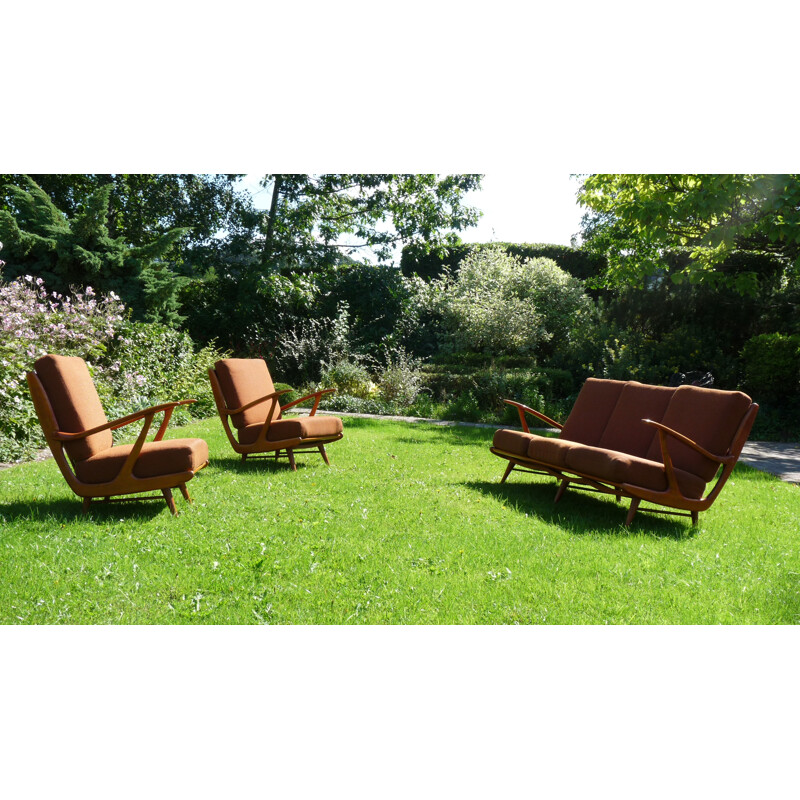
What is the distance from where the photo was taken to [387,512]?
4.80 meters

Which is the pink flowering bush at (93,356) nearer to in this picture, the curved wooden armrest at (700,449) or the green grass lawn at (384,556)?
the green grass lawn at (384,556)

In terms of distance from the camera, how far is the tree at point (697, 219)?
8055 millimetres

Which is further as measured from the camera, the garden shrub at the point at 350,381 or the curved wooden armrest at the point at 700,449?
the garden shrub at the point at 350,381

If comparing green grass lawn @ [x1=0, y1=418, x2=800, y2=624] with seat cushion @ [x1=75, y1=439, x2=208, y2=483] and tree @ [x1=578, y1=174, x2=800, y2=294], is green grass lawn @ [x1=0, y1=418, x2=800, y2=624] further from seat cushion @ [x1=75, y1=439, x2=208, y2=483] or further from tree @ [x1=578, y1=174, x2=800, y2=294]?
tree @ [x1=578, y1=174, x2=800, y2=294]

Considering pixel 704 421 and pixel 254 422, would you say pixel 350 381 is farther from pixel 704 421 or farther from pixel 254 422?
pixel 704 421

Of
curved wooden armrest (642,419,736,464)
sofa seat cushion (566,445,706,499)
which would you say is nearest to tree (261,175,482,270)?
sofa seat cushion (566,445,706,499)

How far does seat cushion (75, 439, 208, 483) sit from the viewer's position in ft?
15.0

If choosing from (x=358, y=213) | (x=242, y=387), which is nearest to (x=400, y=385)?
(x=358, y=213)

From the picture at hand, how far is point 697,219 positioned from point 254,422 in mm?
8634

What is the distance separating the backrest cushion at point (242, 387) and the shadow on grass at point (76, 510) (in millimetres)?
1680

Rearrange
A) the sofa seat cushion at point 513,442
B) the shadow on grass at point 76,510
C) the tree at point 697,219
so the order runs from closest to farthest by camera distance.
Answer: the shadow on grass at point 76,510 < the sofa seat cushion at point 513,442 < the tree at point 697,219

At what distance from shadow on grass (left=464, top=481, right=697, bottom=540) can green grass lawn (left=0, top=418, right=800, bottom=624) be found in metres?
0.03

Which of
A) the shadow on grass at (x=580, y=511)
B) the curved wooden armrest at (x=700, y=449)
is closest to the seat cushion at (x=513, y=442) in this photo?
the shadow on grass at (x=580, y=511)

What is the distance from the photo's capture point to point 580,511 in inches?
204
